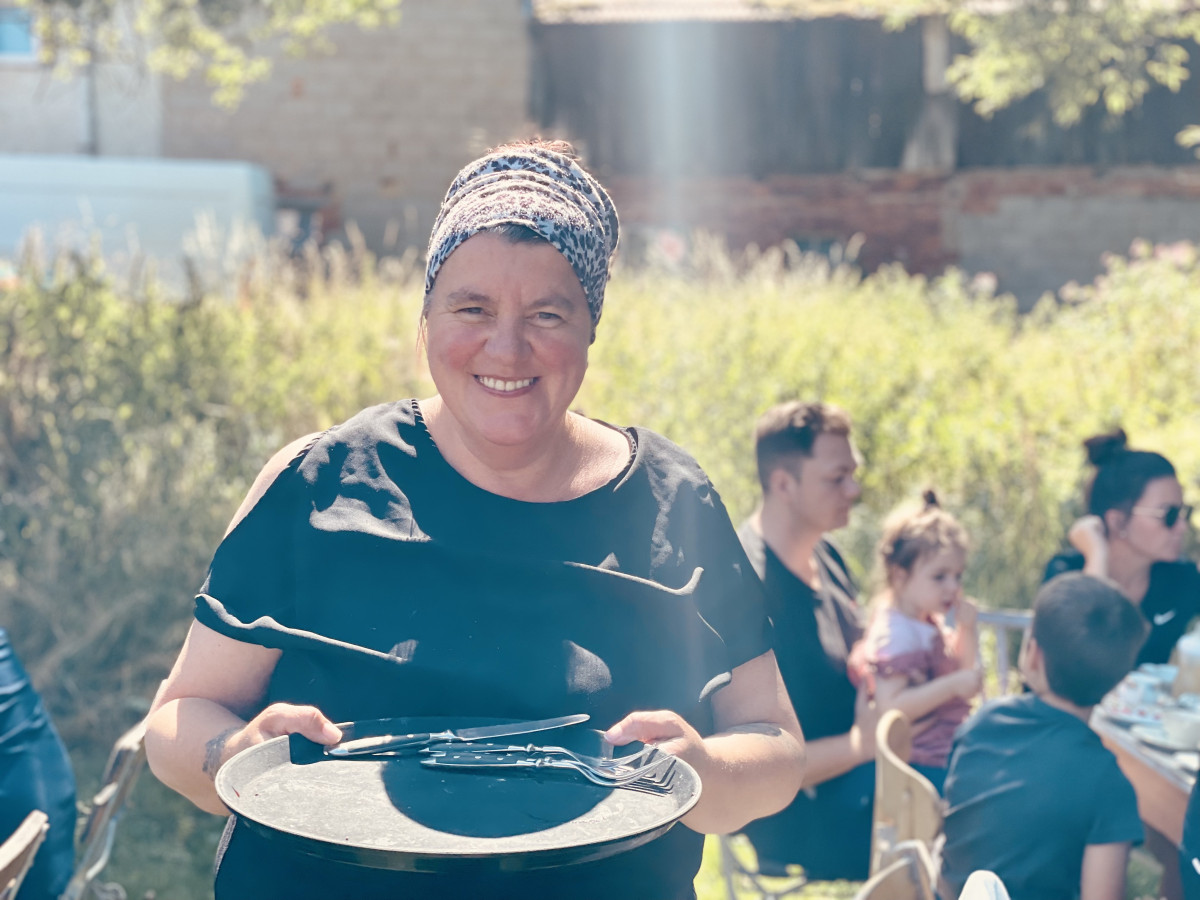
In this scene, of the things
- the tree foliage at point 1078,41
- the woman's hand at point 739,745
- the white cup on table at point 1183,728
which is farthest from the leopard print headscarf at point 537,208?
the tree foliage at point 1078,41

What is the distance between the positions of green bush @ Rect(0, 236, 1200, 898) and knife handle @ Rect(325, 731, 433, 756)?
9.55 feet

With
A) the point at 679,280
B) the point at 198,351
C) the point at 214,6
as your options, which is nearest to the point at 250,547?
the point at 198,351

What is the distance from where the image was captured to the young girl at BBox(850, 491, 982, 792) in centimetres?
354

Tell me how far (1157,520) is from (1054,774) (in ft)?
5.73

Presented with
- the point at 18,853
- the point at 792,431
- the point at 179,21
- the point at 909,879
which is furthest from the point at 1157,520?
the point at 179,21

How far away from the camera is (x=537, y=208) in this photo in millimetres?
1763

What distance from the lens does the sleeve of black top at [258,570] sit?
1.72 metres

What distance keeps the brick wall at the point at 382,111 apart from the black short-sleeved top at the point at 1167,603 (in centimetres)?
1270

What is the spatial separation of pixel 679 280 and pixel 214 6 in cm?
416

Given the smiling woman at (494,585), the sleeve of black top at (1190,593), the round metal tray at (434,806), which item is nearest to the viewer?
the round metal tray at (434,806)

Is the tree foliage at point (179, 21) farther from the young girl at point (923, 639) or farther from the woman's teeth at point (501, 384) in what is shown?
the woman's teeth at point (501, 384)

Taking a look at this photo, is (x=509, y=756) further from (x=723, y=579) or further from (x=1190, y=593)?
(x=1190, y=593)

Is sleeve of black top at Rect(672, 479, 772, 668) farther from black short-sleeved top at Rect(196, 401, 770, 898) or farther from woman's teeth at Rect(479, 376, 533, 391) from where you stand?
woman's teeth at Rect(479, 376, 533, 391)

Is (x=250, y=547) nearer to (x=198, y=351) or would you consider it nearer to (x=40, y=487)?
(x=40, y=487)
